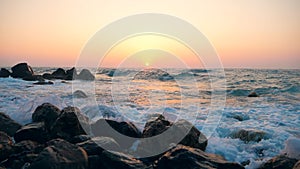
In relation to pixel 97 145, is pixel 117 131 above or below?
below

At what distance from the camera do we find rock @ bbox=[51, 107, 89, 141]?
7.18 meters

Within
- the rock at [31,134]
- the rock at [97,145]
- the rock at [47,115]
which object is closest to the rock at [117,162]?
the rock at [97,145]

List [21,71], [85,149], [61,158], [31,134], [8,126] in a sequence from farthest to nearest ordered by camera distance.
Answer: [21,71] → [8,126] → [31,134] → [85,149] → [61,158]

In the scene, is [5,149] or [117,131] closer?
[5,149]

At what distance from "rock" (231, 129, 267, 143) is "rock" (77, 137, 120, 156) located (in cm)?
394

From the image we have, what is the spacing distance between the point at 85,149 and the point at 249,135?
16.3 ft

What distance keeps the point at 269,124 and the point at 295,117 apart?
83.5 inches

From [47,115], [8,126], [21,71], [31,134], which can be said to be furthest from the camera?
[21,71]

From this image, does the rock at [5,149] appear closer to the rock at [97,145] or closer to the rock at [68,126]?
the rock at [68,126]

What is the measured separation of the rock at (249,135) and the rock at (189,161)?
10.6 feet

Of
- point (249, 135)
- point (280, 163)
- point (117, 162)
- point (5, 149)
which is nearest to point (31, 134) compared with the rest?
point (5, 149)

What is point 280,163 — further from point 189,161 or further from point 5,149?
point 5,149

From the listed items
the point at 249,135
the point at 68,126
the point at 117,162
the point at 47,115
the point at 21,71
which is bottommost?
the point at 249,135

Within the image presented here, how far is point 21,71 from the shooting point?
90.5 feet
